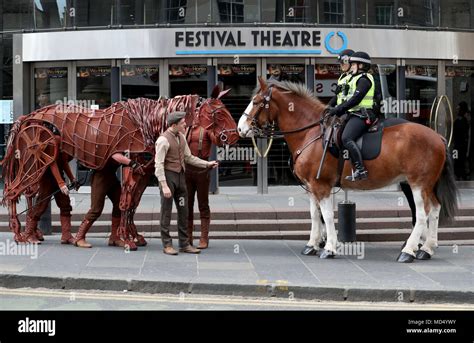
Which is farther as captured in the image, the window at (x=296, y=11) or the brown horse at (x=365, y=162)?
the window at (x=296, y=11)

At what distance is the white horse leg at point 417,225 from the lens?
9.77 meters

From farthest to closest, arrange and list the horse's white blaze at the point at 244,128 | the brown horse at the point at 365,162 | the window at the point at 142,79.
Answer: the window at the point at 142,79 < the horse's white blaze at the point at 244,128 < the brown horse at the point at 365,162

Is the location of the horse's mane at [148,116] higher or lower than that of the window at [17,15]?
lower

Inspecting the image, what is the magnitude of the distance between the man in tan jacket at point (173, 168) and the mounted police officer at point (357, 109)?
2.02 metres

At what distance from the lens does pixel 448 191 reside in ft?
33.3

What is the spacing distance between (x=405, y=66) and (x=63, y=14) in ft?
29.9

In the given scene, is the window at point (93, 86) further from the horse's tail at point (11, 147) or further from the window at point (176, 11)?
the horse's tail at point (11, 147)


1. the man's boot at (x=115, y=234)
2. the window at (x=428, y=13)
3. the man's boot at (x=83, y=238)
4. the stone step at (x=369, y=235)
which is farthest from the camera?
the window at (x=428, y=13)

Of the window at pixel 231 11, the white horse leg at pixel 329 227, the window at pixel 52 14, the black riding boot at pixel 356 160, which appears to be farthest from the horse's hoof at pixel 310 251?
the window at pixel 52 14

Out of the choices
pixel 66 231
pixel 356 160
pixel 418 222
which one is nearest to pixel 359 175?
pixel 356 160

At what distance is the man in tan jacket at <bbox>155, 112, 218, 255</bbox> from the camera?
9789 millimetres

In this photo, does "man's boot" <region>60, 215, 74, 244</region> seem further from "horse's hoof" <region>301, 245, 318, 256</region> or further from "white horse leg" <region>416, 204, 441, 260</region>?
"white horse leg" <region>416, 204, 441, 260</region>
